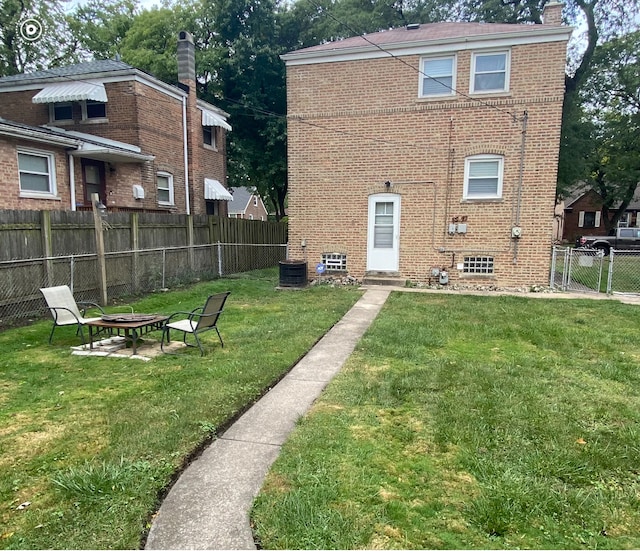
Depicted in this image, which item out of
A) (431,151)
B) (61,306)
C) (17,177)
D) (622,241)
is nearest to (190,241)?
(17,177)

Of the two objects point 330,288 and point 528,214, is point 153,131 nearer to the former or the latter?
point 330,288

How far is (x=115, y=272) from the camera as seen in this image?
399 inches

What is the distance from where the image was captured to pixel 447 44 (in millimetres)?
11555

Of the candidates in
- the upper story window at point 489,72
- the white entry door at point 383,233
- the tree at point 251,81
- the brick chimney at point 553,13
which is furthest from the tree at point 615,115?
the white entry door at point 383,233

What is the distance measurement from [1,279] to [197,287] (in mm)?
5005

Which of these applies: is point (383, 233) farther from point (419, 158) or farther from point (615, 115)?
point (615, 115)

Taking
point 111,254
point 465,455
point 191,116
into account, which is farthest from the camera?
point 191,116

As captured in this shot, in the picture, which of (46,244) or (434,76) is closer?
(46,244)

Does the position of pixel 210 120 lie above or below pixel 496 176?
above

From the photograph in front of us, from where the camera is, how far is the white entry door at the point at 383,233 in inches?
493

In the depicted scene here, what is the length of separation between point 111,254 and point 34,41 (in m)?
22.5

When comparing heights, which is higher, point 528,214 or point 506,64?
point 506,64

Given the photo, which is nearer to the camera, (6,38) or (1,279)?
(1,279)

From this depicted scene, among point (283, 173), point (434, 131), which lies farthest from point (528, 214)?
point (283, 173)
